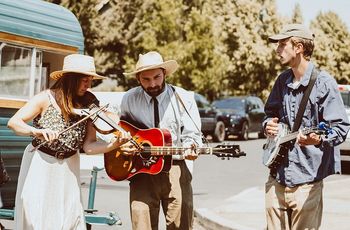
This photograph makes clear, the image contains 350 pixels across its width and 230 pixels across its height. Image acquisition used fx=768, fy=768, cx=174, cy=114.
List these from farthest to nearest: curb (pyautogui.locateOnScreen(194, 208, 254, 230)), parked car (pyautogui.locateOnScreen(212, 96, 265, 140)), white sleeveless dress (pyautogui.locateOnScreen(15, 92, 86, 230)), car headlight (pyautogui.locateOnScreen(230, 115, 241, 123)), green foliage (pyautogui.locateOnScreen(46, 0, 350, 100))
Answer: green foliage (pyautogui.locateOnScreen(46, 0, 350, 100)) < parked car (pyautogui.locateOnScreen(212, 96, 265, 140)) < car headlight (pyautogui.locateOnScreen(230, 115, 241, 123)) < curb (pyautogui.locateOnScreen(194, 208, 254, 230)) < white sleeveless dress (pyautogui.locateOnScreen(15, 92, 86, 230))

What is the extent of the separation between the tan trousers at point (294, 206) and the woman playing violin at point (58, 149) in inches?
43.2

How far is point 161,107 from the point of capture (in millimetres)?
5805

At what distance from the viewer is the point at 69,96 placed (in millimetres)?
5434

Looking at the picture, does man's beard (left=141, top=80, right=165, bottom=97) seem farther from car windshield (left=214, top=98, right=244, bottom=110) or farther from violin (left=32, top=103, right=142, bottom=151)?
car windshield (left=214, top=98, right=244, bottom=110)

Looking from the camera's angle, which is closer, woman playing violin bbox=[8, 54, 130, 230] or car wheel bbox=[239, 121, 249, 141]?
woman playing violin bbox=[8, 54, 130, 230]

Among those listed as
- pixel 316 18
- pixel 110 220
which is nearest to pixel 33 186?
pixel 110 220

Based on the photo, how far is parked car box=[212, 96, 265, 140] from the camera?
29.1m

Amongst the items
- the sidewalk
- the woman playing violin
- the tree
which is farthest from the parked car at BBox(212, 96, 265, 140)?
the tree

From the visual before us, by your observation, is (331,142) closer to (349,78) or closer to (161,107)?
(161,107)

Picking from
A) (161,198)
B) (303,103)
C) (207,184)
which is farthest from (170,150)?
(207,184)

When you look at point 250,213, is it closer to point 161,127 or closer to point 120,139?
point 161,127

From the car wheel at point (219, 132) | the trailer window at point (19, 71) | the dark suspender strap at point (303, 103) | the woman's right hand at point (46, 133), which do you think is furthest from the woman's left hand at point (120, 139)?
the car wheel at point (219, 132)

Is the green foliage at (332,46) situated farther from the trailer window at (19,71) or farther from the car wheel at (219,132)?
the trailer window at (19,71)

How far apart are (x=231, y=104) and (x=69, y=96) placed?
25261 mm
